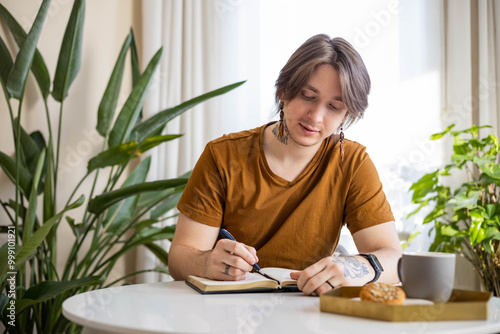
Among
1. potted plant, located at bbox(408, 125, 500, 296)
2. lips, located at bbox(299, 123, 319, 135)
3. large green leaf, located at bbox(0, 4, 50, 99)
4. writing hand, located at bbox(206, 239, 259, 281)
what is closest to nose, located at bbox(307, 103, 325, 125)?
lips, located at bbox(299, 123, 319, 135)

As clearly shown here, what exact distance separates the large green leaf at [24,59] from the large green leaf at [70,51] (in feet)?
0.78

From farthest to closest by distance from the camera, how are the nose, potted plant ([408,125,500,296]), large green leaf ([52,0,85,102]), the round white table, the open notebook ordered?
potted plant ([408,125,500,296])
large green leaf ([52,0,85,102])
the nose
the open notebook
the round white table

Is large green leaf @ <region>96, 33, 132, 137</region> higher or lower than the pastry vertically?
higher

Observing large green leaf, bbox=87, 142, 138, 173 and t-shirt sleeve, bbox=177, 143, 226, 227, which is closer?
t-shirt sleeve, bbox=177, 143, 226, 227

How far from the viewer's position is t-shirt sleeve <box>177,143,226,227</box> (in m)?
1.41

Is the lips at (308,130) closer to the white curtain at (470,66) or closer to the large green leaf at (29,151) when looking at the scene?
the large green leaf at (29,151)

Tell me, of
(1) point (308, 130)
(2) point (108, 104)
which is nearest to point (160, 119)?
(2) point (108, 104)

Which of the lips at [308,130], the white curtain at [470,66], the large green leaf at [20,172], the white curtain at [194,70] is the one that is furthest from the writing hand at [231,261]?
the white curtain at [470,66]

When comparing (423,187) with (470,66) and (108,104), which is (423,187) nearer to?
(470,66)

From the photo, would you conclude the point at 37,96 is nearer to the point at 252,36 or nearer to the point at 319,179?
the point at 252,36

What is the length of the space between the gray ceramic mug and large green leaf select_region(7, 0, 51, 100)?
56.8 inches

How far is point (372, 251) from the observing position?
4.57 feet

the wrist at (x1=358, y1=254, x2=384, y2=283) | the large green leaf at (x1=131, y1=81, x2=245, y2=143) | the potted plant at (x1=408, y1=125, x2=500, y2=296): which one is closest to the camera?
the wrist at (x1=358, y1=254, x2=384, y2=283)

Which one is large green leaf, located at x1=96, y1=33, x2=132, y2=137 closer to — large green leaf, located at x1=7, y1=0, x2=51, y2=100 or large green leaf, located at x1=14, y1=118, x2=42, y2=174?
large green leaf, located at x1=14, y1=118, x2=42, y2=174
